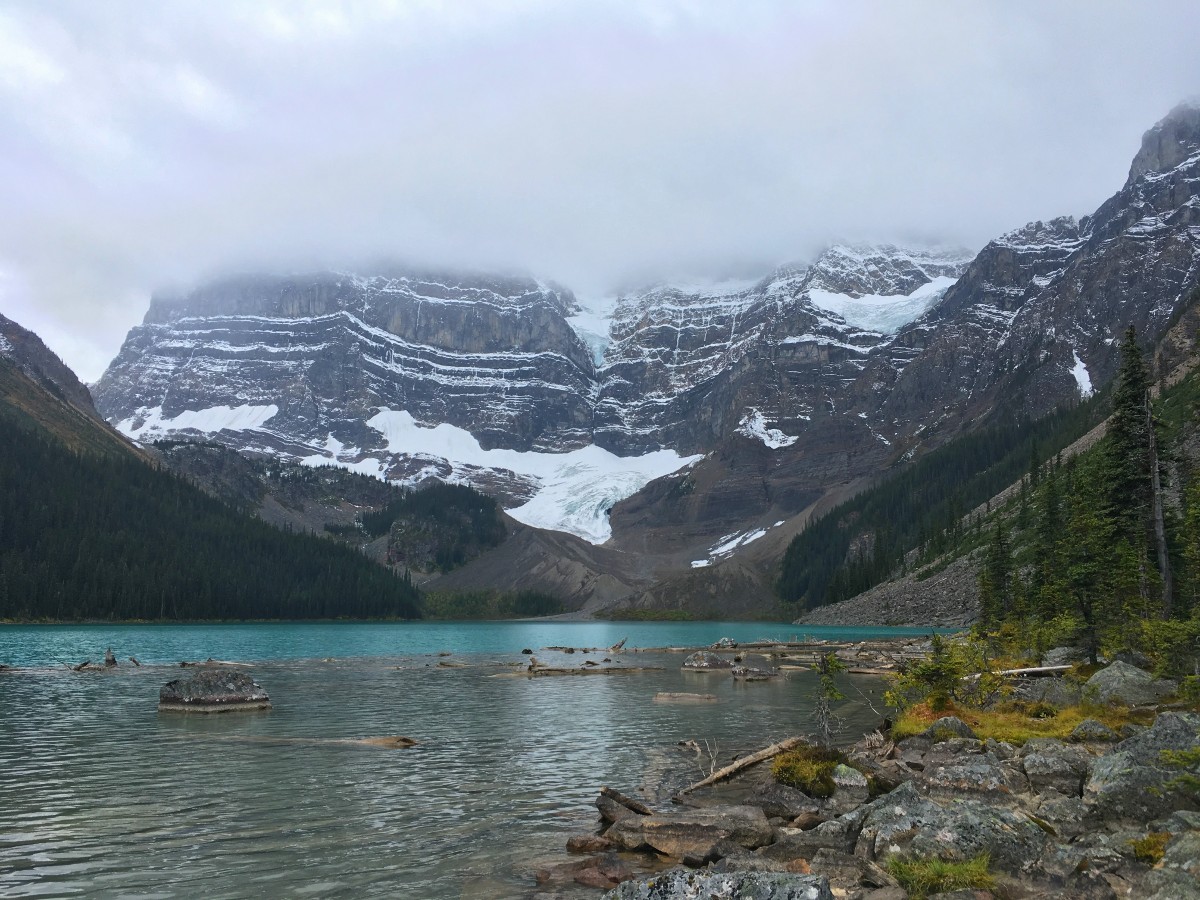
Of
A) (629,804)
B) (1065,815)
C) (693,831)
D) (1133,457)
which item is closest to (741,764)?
(629,804)

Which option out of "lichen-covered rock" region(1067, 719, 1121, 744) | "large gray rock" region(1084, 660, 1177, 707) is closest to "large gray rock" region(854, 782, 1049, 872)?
"lichen-covered rock" region(1067, 719, 1121, 744)

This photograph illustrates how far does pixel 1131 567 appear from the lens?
39.5m

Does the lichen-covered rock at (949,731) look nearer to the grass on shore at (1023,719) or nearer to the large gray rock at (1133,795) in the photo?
the grass on shore at (1023,719)

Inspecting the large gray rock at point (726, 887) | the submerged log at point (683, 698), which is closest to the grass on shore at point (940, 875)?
the large gray rock at point (726, 887)

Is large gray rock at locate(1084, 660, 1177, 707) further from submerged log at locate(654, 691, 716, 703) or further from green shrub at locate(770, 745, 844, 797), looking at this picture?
submerged log at locate(654, 691, 716, 703)

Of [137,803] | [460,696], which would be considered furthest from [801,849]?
[460,696]

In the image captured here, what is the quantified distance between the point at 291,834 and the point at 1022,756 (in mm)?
17857

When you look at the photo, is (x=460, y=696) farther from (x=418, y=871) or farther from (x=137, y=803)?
(x=418, y=871)

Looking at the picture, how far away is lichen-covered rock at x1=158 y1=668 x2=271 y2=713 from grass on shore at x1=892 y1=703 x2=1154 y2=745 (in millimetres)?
31721

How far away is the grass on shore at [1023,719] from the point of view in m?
26.0

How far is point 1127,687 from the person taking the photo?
96.3 ft

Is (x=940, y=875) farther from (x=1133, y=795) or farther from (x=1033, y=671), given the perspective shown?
(x=1033, y=671)

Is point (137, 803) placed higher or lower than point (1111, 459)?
lower

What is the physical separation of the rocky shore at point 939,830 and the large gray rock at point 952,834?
3 centimetres
